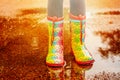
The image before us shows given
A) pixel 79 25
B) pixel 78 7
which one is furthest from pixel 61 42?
pixel 78 7

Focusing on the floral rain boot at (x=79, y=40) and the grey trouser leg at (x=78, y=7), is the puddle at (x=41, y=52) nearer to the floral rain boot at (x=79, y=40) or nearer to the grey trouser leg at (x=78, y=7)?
the floral rain boot at (x=79, y=40)

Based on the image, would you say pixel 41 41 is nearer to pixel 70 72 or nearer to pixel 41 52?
pixel 41 52

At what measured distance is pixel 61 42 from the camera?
244cm

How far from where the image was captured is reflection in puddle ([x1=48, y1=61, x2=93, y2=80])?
7.17 feet

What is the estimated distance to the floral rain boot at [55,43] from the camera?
2354 mm

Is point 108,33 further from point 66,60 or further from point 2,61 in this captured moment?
point 2,61

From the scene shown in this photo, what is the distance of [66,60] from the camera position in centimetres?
245

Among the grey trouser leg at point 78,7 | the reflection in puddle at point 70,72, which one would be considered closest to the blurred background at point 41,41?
the reflection in puddle at point 70,72

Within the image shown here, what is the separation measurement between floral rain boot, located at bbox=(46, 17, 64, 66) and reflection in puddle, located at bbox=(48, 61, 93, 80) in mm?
58

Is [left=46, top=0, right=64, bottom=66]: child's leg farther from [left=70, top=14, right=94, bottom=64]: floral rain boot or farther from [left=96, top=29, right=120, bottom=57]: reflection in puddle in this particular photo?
[left=96, top=29, right=120, bottom=57]: reflection in puddle

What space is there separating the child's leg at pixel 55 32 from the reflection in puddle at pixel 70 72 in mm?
59

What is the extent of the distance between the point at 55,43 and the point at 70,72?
0.91 feet

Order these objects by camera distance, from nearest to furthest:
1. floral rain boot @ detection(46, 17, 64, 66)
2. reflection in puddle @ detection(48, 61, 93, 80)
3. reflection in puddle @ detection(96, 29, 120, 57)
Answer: reflection in puddle @ detection(48, 61, 93, 80), floral rain boot @ detection(46, 17, 64, 66), reflection in puddle @ detection(96, 29, 120, 57)

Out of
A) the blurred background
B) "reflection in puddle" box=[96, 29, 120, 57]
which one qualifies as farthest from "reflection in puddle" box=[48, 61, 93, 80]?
"reflection in puddle" box=[96, 29, 120, 57]
